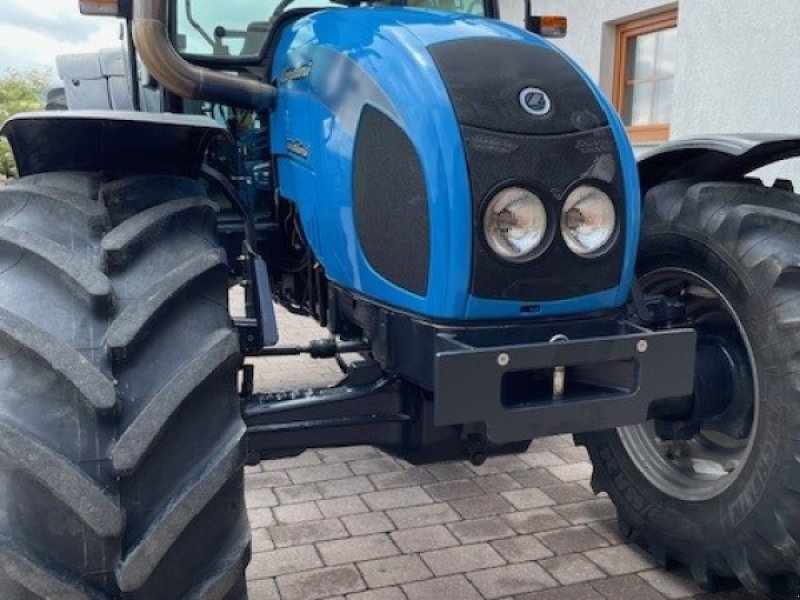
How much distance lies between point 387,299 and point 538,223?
17.1 inches

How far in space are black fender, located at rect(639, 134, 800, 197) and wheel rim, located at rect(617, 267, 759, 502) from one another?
0.33 m

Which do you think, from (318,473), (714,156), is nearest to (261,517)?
(318,473)

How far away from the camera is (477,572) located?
275 centimetres

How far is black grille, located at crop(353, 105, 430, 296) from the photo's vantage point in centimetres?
191

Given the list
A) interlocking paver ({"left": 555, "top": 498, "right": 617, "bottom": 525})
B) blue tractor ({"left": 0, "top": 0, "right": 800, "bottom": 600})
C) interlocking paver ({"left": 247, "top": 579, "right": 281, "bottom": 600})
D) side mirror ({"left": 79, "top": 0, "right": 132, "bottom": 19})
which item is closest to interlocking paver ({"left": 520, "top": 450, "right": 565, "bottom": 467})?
interlocking paver ({"left": 555, "top": 498, "right": 617, "bottom": 525})

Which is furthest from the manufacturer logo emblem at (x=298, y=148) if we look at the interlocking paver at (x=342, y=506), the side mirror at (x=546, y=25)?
the interlocking paver at (x=342, y=506)

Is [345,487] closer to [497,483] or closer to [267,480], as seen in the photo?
[267,480]

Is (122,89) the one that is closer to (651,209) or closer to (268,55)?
(268,55)

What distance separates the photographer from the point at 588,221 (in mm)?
1940

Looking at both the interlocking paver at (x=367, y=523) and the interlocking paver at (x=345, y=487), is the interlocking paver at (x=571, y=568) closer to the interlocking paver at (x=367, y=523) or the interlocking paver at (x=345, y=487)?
the interlocking paver at (x=367, y=523)

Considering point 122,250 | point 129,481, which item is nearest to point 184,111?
point 122,250

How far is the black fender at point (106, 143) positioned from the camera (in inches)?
80.5

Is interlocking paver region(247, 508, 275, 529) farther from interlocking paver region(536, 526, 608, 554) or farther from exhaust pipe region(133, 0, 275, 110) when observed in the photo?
exhaust pipe region(133, 0, 275, 110)

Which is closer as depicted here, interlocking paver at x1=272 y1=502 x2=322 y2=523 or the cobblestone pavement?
the cobblestone pavement
